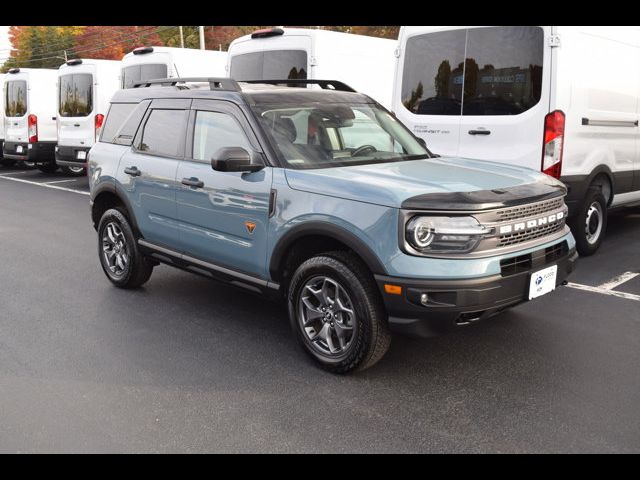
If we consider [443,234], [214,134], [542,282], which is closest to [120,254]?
[214,134]

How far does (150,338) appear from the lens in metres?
4.93

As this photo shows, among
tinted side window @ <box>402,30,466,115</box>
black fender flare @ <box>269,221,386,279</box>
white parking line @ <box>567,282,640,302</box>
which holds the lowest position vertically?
white parking line @ <box>567,282,640,302</box>

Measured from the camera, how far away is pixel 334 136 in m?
4.89

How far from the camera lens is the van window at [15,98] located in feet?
54.7

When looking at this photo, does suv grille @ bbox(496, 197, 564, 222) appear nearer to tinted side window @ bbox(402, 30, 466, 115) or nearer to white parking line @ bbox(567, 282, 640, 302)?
white parking line @ bbox(567, 282, 640, 302)

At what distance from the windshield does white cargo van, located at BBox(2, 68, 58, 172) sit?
1315 cm

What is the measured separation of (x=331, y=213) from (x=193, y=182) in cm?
138

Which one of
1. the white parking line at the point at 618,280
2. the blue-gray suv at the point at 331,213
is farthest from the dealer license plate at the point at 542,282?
the white parking line at the point at 618,280

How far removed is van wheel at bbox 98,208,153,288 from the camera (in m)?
5.95

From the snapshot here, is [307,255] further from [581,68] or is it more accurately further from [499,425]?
[581,68]

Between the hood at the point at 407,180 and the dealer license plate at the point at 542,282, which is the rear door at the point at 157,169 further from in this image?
the dealer license plate at the point at 542,282

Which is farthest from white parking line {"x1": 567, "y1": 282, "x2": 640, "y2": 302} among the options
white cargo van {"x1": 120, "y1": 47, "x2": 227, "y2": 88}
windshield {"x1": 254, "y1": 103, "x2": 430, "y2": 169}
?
white cargo van {"x1": 120, "y1": 47, "x2": 227, "y2": 88}
